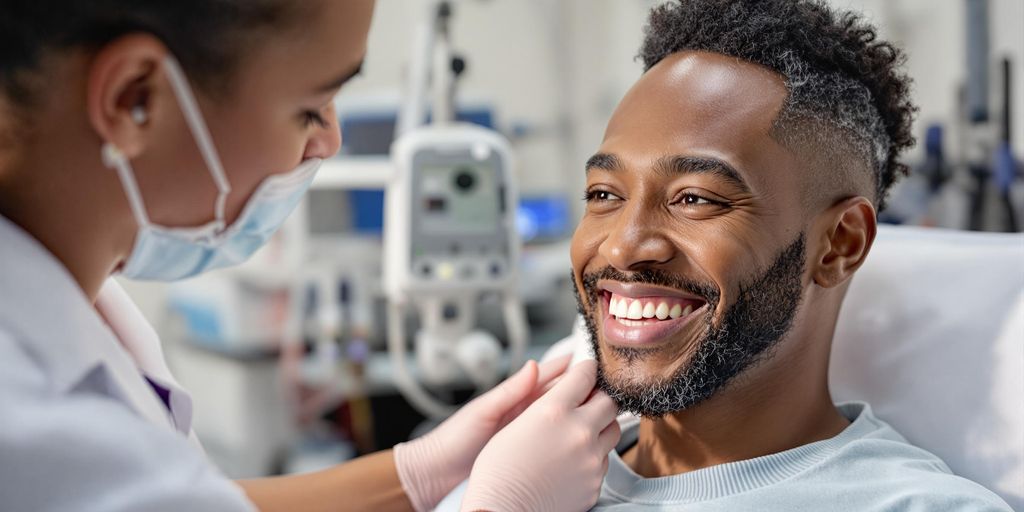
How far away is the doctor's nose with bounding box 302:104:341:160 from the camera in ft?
3.38

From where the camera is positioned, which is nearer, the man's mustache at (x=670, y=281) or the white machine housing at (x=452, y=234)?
the man's mustache at (x=670, y=281)

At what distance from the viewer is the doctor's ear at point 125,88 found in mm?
793

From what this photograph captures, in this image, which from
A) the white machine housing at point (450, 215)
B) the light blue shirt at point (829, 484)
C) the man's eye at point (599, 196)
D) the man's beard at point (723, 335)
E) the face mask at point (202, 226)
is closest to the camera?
the face mask at point (202, 226)

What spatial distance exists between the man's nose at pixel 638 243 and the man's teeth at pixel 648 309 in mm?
55

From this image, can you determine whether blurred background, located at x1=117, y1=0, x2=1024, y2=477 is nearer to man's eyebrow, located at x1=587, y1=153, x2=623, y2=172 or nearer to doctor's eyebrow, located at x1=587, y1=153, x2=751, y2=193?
man's eyebrow, located at x1=587, y1=153, x2=623, y2=172

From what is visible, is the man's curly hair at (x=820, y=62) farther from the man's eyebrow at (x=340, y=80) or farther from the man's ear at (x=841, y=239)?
the man's eyebrow at (x=340, y=80)

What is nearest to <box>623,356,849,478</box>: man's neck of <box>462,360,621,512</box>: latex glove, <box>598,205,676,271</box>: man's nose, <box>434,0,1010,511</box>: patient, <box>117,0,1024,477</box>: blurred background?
<box>434,0,1010,511</box>: patient

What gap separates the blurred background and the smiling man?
1325 millimetres

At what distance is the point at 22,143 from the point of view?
2.70 feet

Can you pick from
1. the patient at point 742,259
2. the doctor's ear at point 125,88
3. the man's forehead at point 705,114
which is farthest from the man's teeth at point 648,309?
the doctor's ear at point 125,88

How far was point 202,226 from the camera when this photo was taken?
3.14ft

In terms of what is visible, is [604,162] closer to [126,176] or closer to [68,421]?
[126,176]

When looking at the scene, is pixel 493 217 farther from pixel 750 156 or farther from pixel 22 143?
pixel 22 143

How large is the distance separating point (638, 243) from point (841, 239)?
0.33 m
